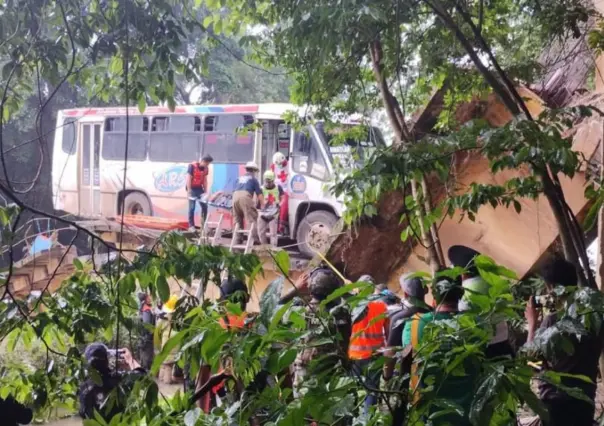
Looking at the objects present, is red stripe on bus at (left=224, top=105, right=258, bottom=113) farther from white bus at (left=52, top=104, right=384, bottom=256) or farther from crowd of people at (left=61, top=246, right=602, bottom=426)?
crowd of people at (left=61, top=246, right=602, bottom=426)

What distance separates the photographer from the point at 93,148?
14.5 metres

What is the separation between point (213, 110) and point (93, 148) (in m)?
3.78

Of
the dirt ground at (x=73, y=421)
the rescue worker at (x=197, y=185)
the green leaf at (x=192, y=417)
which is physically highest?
the rescue worker at (x=197, y=185)

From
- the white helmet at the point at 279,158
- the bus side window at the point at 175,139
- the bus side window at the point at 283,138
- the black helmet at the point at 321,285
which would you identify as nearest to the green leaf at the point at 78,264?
the black helmet at the point at 321,285

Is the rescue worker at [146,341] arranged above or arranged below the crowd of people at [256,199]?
below

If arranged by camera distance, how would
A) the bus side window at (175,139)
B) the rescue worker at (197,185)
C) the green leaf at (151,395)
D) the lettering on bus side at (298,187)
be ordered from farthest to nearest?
1. the bus side window at (175,139)
2. the rescue worker at (197,185)
3. the lettering on bus side at (298,187)
4. the green leaf at (151,395)

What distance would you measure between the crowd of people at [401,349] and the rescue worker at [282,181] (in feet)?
17.7

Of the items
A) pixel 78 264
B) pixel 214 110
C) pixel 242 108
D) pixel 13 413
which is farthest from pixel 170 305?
pixel 214 110

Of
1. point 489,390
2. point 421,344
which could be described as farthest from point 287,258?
point 489,390

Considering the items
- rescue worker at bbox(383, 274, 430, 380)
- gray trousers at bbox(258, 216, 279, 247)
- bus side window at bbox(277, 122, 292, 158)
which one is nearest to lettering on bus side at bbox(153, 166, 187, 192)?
bus side window at bbox(277, 122, 292, 158)

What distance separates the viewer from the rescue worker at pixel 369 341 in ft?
4.83

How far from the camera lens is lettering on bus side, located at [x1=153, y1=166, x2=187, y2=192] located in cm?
1270

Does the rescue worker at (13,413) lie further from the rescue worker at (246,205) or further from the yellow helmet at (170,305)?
the rescue worker at (246,205)

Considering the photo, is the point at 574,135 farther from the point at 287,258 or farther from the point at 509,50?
the point at 287,258
